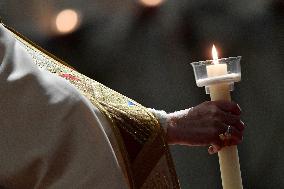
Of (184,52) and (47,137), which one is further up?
(47,137)

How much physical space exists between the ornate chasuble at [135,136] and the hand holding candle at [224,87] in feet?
0.28

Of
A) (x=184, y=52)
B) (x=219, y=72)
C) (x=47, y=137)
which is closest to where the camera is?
(x=47, y=137)

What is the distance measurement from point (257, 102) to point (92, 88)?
2350mm

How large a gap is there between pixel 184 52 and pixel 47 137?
2.52 m

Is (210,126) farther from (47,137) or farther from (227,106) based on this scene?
(47,137)

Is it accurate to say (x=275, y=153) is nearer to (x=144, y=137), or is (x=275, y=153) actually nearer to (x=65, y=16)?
(x=65, y=16)

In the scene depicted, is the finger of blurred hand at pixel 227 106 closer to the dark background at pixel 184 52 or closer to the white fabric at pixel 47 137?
the white fabric at pixel 47 137

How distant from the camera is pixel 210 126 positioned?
96 centimetres

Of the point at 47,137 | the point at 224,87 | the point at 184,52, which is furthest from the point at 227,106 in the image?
the point at 184,52

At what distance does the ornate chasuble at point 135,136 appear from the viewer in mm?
890

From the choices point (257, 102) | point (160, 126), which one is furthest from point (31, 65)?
point (257, 102)

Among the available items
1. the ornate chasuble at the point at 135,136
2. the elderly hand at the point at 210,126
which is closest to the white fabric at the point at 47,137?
the ornate chasuble at the point at 135,136

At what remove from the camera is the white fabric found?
31.1 inches

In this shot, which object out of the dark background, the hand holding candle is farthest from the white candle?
the dark background
